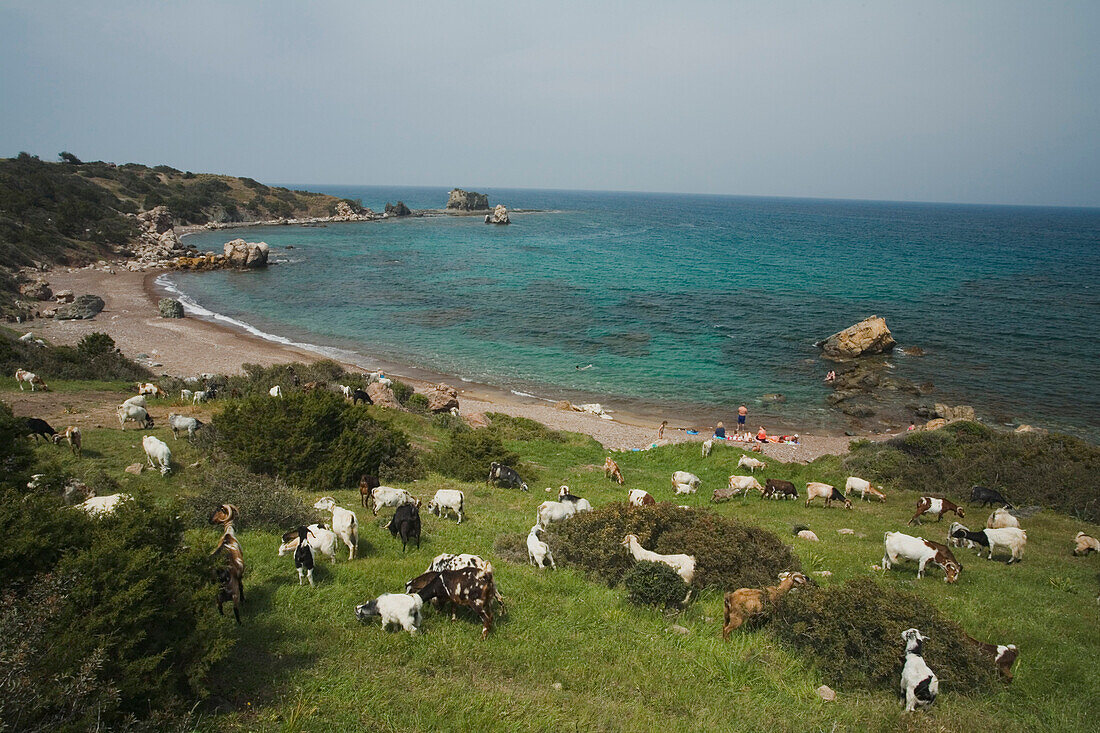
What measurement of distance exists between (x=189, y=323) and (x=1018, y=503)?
58.0 metres

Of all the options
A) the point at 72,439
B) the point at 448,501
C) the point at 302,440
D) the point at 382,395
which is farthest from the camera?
the point at 382,395

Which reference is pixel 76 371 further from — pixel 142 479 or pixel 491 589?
pixel 491 589

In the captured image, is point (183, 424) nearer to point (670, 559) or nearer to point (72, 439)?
point (72, 439)

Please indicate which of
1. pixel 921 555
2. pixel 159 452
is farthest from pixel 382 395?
pixel 921 555

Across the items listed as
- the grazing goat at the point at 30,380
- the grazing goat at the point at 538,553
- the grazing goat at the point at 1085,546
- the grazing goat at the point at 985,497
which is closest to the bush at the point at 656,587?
the grazing goat at the point at 538,553

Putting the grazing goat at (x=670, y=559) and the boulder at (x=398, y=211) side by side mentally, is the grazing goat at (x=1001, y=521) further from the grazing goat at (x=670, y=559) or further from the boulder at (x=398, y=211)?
the boulder at (x=398, y=211)

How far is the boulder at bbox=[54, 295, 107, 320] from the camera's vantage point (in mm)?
46219

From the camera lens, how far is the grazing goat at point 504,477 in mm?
18578

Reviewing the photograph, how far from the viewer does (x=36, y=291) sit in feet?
164

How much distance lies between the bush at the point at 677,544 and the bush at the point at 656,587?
843 mm

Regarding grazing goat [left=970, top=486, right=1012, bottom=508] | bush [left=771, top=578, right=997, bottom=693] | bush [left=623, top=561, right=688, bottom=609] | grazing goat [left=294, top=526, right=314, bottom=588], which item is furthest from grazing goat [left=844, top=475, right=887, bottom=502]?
grazing goat [left=294, top=526, right=314, bottom=588]

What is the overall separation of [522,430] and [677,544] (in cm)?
1678

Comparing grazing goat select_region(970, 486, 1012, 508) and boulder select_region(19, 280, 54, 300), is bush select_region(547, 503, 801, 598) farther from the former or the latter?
boulder select_region(19, 280, 54, 300)

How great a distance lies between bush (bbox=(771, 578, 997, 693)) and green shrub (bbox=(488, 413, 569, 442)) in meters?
18.6
